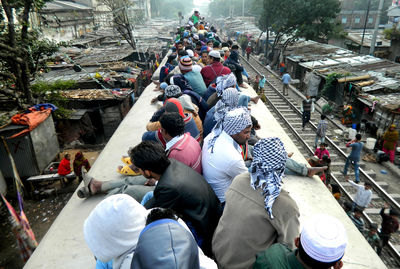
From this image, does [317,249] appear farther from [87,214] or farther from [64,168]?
[64,168]

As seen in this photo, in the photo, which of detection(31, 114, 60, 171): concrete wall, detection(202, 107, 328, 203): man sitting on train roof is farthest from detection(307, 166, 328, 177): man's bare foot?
detection(31, 114, 60, 171): concrete wall

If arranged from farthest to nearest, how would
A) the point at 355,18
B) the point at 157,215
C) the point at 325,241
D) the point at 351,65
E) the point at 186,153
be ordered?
the point at 355,18 → the point at 351,65 → the point at 186,153 → the point at 157,215 → the point at 325,241

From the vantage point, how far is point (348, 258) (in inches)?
98.3

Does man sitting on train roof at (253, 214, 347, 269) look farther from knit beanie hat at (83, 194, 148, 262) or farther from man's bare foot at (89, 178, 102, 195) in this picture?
man's bare foot at (89, 178, 102, 195)

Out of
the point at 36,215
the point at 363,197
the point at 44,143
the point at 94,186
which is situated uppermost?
the point at 94,186

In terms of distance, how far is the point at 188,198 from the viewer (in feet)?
7.55

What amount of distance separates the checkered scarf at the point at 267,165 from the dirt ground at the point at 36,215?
7109 millimetres

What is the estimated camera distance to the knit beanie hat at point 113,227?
1660mm

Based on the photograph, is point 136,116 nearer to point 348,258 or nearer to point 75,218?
point 75,218

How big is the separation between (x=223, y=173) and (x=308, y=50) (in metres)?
23.0

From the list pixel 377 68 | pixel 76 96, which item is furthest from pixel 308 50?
pixel 76 96

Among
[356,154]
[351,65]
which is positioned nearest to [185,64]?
[356,154]

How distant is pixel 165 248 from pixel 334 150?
10.9 meters

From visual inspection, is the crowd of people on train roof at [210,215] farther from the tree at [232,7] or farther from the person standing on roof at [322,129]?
the tree at [232,7]
